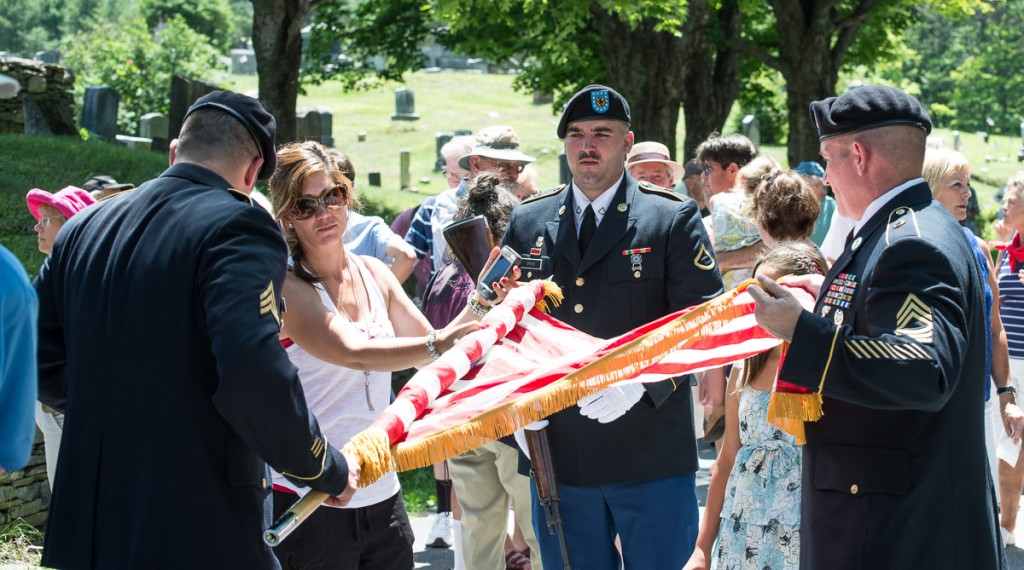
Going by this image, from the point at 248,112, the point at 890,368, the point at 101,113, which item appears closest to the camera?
the point at 890,368

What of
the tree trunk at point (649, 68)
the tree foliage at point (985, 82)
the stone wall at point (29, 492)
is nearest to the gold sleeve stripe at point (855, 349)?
the stone wall at point (29, 492)

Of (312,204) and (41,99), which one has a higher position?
(312,204)

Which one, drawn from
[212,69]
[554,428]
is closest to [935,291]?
[554,428]

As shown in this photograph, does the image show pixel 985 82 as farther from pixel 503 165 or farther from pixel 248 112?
pixel 248 112

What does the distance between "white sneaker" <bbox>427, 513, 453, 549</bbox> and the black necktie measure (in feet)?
9.52

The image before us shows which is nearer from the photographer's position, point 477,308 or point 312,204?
point 312,204

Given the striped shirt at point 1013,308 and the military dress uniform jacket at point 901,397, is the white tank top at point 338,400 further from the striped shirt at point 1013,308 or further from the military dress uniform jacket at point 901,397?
the striped shirt at point 1013,308

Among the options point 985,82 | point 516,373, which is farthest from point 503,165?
point 985,82

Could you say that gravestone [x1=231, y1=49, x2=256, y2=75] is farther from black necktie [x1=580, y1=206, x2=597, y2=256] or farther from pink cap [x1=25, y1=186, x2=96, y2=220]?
black necktie [x1=580, y1=206, x2=597, y2=256]

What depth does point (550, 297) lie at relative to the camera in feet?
15.0

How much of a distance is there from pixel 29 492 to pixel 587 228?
3.81 m

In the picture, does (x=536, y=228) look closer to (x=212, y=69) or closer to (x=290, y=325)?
(x=290, y=325)

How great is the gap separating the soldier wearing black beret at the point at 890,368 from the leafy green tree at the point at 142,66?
2242cm

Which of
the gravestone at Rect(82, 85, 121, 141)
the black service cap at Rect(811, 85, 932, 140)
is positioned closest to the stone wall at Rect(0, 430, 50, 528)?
the black service cap at Rect(811, 85, 932, 140)
